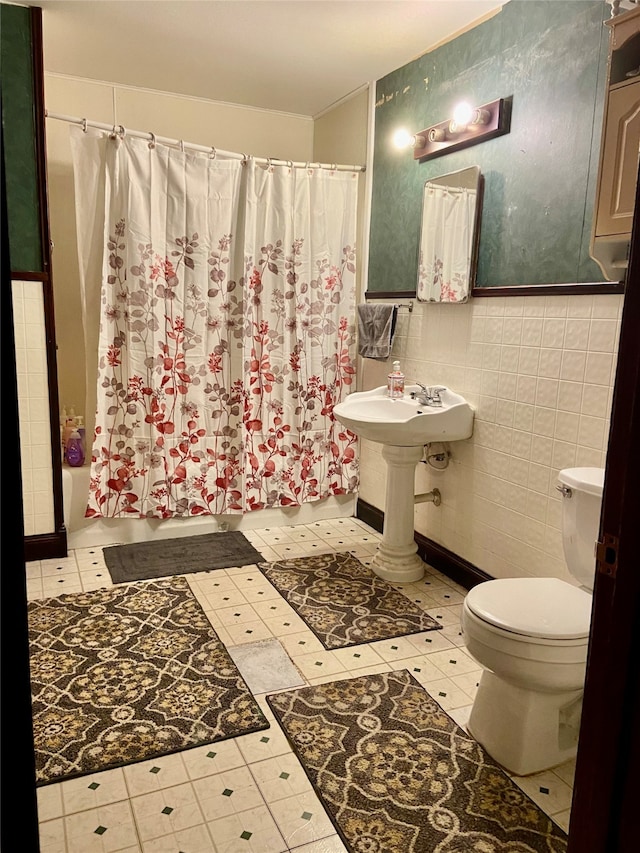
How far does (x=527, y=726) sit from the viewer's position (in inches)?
70.6

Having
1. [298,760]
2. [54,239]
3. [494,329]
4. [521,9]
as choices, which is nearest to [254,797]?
[298,760]

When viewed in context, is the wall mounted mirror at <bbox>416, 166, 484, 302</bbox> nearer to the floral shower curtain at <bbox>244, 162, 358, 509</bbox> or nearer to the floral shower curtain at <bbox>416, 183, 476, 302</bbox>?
the floral shower curtain at <bbox>416, 183, 476, 302</bbox>

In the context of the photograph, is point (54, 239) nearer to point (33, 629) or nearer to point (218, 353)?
point (218, 353)

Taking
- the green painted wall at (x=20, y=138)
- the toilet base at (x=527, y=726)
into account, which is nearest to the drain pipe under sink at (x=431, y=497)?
the toilet base at (x=527, y=726)

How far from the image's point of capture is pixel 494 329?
2680 millimetres

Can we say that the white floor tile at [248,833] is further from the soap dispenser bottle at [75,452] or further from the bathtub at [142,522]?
the soap dispenser bottle at [75,452]

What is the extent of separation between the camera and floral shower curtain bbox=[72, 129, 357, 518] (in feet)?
10.3

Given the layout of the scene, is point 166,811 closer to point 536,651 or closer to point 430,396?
point 536,651

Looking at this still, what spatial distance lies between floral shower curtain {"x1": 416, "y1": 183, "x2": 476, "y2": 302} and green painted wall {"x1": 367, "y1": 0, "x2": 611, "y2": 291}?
0.26 feet

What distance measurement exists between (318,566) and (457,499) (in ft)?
2.47

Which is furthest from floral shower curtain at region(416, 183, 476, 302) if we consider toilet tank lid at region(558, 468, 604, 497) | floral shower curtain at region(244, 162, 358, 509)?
toilet tank lid at region(558, 468, 604, 497)

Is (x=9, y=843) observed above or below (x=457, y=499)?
above

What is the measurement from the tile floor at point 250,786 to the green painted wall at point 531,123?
4.89ft

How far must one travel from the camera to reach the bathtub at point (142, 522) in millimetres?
3270
